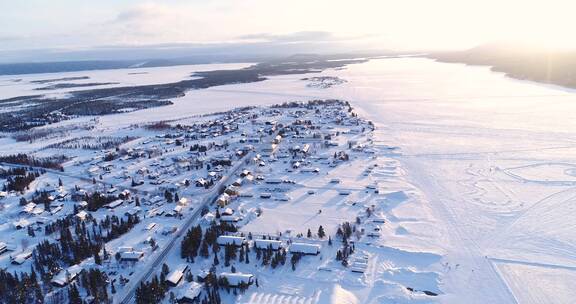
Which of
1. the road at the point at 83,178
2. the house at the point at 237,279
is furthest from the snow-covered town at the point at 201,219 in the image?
the road at the point at 83,178

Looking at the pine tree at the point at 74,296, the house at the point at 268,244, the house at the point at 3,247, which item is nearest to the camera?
the pine tree at the point at 74,296

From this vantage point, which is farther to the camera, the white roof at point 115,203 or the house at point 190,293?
the white roof at point 115,203

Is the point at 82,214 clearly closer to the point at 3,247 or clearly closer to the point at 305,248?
the point at 3,247

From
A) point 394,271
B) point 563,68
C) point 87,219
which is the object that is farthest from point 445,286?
point 563,68

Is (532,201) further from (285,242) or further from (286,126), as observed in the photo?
(286,126)

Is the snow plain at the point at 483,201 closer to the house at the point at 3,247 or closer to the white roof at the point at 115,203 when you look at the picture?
the white roof at the point at 115,203

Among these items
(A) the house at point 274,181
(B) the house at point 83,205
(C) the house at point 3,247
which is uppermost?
(A) the house at point 274,181

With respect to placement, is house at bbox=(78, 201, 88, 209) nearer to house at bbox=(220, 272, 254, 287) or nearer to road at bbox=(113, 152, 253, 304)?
road at bbox=(113, 152, 253, 304)

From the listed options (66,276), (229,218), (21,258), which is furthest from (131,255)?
(229,218)
